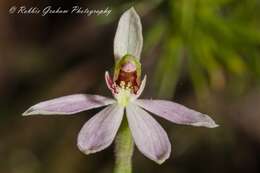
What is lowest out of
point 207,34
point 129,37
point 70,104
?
point 70,104

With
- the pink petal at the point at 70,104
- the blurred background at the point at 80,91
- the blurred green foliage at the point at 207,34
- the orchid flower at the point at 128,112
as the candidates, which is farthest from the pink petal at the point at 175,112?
the blurred background at the point at 80,91

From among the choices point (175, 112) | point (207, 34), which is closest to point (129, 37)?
point (175, 112)

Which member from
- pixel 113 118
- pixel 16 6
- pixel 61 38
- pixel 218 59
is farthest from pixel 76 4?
pixel 113 118

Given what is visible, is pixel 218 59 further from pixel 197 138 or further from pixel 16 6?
pixel 16 6

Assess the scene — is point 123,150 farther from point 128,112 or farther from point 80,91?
point 80,91

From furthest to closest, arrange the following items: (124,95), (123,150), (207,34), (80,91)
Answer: (80,91)
(207,34)
(124,95)
(123,150)

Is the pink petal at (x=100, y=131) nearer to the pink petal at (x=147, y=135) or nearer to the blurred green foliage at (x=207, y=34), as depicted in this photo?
the pink petal at (x=147, y=135)

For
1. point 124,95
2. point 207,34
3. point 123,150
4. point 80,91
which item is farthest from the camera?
point 80,91
